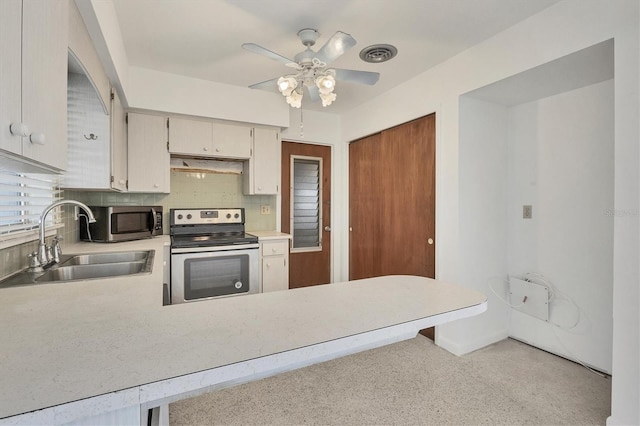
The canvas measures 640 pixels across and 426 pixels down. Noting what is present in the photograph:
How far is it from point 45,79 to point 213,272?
7.04ft

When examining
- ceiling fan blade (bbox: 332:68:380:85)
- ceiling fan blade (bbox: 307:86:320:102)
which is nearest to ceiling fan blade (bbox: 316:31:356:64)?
ceiling fan blade (bbox: 332:68:380:85)

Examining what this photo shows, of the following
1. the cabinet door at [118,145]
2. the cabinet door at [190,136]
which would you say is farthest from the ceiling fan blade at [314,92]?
the cabinet door at [118,145]

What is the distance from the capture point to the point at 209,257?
2812mm

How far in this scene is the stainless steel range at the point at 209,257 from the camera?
2715 millimetres

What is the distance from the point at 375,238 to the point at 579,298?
5.85 ft

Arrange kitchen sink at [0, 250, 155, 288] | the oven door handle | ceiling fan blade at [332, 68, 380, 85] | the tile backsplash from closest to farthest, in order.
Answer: kitchen sink at [0, 250, 155, 288] → ceiling fan blade at [332, 68, 380, 85] → the oven door handle → the tile backsplash

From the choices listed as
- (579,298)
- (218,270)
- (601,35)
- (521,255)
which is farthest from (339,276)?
(601,35)

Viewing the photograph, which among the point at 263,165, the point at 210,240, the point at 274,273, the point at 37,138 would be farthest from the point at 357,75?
the point at 274,273

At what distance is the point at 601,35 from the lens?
1.66 metres

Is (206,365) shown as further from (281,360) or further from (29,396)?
(29,396)

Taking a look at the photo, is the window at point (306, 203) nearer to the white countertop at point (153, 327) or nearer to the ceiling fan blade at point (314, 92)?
the ceiling fan blade at point (314, 92)

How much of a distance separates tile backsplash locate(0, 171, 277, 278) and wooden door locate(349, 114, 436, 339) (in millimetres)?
1068

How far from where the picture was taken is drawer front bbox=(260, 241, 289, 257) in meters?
3.10

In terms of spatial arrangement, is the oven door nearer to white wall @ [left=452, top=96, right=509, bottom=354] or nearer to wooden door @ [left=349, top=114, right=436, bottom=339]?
wooden door @ [left=349, top=114, right=436, bottom=339]
